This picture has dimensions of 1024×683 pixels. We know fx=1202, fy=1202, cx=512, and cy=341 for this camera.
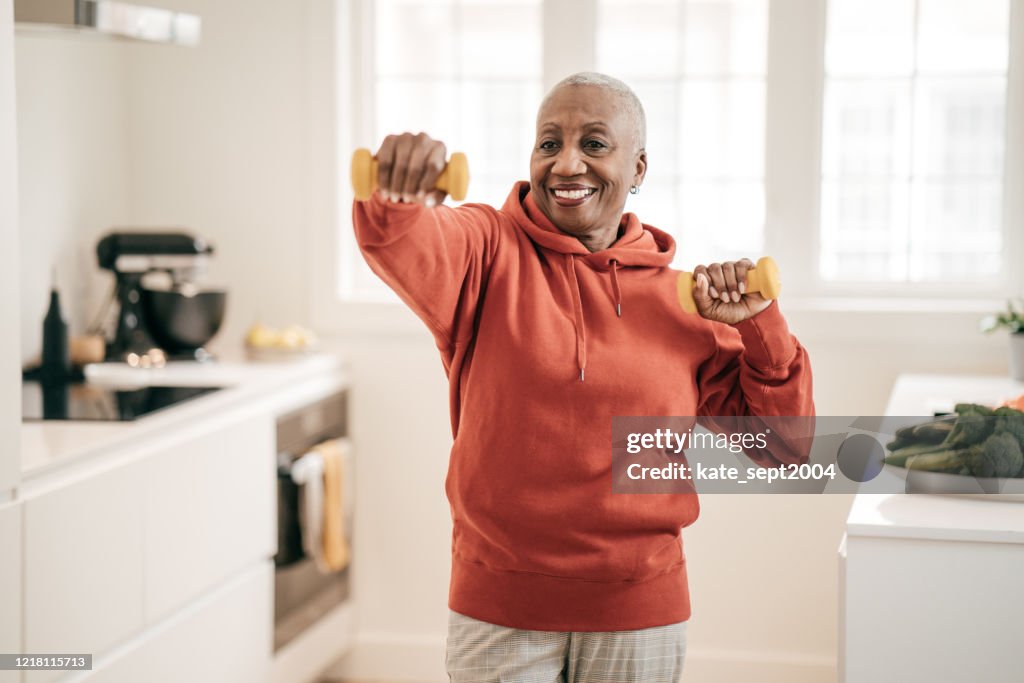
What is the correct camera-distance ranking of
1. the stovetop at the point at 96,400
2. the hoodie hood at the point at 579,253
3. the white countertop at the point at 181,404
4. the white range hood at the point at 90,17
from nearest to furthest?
the hoodie hood at the point at 579,253, the white countertop at the point at 181,404, the white range hood at the point at 90,17, the stovetop at the point at 96,400

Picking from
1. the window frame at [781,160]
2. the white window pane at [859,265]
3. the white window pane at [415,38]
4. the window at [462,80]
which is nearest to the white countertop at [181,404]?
the window frame at [781,160]

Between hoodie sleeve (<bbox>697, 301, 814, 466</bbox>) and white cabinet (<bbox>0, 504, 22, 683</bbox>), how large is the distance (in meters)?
1.06

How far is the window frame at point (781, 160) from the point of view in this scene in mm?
3242

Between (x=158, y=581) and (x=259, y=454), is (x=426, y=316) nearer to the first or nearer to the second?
(x=158, y=581)

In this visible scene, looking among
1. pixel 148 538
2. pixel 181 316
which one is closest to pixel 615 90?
pixel 148 538

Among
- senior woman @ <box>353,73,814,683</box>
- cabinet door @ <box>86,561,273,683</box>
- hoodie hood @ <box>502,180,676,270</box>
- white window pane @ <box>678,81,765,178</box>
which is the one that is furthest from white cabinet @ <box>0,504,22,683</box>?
white window pane @ <box>678,81,765,178</box>

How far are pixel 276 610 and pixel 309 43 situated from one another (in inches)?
62.1

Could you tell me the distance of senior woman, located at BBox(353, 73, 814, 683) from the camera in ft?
4.96

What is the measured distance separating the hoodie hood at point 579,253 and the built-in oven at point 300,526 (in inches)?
58.6

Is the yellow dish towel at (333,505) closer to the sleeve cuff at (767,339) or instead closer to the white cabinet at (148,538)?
the white cabinet at (148,538)

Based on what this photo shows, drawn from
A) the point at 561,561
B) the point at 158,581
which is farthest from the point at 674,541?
the point at 158,581

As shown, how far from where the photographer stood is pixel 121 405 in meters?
2.49

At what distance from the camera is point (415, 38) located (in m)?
3.54

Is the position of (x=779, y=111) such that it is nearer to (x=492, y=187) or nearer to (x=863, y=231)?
(x=863, y=231)
